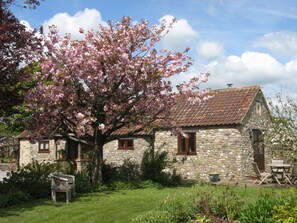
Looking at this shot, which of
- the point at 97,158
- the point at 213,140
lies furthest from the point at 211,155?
the point at 97,158

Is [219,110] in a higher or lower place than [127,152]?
higher

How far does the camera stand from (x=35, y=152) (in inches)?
1204

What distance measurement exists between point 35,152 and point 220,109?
15185 mm

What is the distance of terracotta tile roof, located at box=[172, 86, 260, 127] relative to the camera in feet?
74.3

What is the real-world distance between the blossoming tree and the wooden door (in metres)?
7.79

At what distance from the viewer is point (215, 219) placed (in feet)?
27.5

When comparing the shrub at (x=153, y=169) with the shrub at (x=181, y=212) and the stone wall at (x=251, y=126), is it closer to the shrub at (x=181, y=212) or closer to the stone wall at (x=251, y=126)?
the stone wall at (x=251, y=126)

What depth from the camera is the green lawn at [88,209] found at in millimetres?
11031

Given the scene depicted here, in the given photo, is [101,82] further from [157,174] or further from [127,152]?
[127,152]

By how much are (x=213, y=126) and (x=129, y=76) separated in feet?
26.4

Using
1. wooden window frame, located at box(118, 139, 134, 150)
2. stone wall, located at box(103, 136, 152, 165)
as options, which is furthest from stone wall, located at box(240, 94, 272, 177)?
wooden window frame, located at box(118, 139, 134, 150)

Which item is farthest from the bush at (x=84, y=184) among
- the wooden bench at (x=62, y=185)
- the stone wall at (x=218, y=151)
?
the stone wall at (x=218, y=151)

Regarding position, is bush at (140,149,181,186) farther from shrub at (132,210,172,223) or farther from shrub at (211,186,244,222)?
shrub at (211,186,244,222)

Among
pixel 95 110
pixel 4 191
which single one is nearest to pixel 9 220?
pixel 4 191
